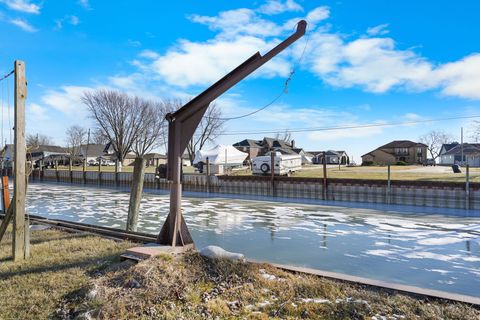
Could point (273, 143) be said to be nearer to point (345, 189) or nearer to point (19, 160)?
point (345, 189)

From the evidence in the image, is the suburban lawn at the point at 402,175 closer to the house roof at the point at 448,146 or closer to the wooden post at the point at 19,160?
the wooden post at the point at 19,160

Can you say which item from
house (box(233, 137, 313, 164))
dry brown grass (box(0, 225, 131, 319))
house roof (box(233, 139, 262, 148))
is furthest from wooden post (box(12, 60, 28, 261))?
house roof (box(233, 139, 262, 148))

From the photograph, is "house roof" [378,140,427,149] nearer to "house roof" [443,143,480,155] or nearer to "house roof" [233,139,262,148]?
"house roof" [443,143,480,155]

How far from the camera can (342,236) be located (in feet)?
→ 25.8

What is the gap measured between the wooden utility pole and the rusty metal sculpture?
189 centimetres

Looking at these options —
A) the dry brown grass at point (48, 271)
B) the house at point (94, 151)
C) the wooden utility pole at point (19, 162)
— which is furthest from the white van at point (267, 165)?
the house at point (94, 151)

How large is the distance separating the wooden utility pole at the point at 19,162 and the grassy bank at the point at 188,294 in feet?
1.73

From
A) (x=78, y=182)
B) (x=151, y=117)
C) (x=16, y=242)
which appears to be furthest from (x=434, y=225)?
(x=151, y=117)

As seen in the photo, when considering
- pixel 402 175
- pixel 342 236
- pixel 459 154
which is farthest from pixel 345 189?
pixel 459 154

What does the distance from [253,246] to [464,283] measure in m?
3.48

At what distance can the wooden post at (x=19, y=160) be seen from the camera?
489cm

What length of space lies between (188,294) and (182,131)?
258 centimetres

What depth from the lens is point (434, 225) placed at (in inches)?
369

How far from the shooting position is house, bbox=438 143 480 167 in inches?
1951
